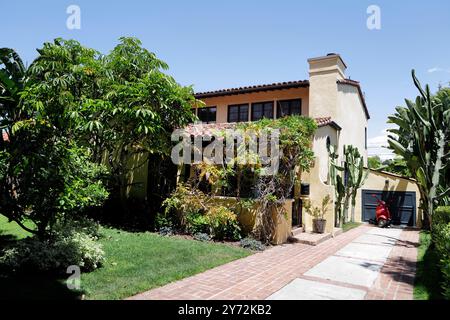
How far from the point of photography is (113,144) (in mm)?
13117

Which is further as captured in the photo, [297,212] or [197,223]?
[297,212]

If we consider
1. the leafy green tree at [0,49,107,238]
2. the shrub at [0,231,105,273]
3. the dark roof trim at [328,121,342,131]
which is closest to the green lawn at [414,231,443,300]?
the dark roof trim at [328,121,342,131]

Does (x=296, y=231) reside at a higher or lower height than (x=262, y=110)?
lower

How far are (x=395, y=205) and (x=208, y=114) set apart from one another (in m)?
13.0

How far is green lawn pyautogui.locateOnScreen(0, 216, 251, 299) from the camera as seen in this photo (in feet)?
18.1

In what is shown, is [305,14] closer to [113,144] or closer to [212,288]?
[212,288]

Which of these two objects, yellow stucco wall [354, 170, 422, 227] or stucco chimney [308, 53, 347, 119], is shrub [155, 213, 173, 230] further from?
yellow stucco wall [354, 170, 422, 227]

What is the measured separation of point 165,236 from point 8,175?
5931 mm

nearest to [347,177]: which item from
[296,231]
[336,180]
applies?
[336,180]

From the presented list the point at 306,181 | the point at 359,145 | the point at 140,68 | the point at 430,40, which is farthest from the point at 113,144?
the point at 359,145

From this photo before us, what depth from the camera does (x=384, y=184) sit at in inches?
750

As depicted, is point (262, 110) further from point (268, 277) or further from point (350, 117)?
point (268, 277)

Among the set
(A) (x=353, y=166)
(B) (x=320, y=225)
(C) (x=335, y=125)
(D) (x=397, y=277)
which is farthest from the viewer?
(A) (x=353, y=166)

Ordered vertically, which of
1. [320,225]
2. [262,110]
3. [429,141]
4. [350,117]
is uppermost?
[262,110]
